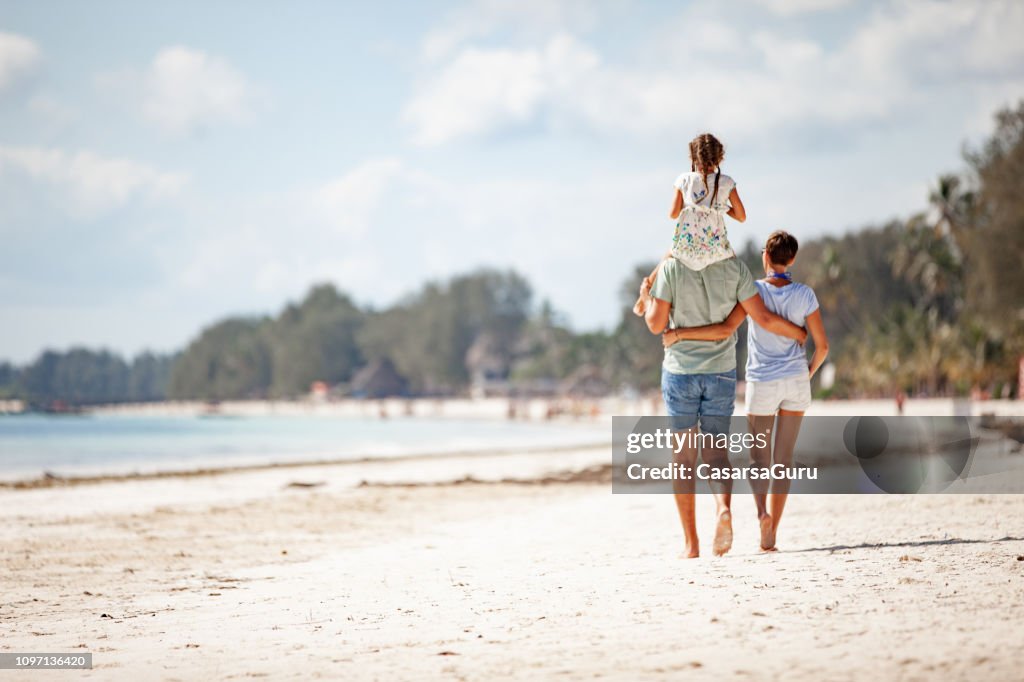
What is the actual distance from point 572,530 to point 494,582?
2.44 metres

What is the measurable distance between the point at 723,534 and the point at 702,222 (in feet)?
5.58

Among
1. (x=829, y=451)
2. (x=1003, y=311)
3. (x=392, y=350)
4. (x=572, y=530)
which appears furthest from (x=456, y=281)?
(x=572, y=530)

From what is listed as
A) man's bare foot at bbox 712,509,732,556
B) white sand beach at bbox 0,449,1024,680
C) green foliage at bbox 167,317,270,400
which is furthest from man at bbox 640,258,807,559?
green foliage at bbox 167,317,270,400

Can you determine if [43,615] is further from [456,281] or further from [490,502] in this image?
[456,281]

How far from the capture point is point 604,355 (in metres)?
104

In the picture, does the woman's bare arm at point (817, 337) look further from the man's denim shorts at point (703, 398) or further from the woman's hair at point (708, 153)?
the woman's hair at point (708, 153)

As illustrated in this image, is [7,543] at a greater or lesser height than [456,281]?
lesser

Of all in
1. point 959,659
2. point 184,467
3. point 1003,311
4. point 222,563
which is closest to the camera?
point 959,659

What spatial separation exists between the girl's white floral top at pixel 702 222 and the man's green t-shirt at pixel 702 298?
0.06 metres

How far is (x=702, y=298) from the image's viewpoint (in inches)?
208

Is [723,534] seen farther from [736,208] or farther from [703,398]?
[736,208]

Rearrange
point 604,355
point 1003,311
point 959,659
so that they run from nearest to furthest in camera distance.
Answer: point 959,659 → point 1003,311 → point 604,355

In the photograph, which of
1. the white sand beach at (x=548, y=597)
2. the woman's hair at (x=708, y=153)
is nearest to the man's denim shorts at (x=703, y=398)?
the white sand beach at (x=548, y=597)

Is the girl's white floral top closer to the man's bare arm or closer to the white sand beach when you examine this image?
the man's bare arm
